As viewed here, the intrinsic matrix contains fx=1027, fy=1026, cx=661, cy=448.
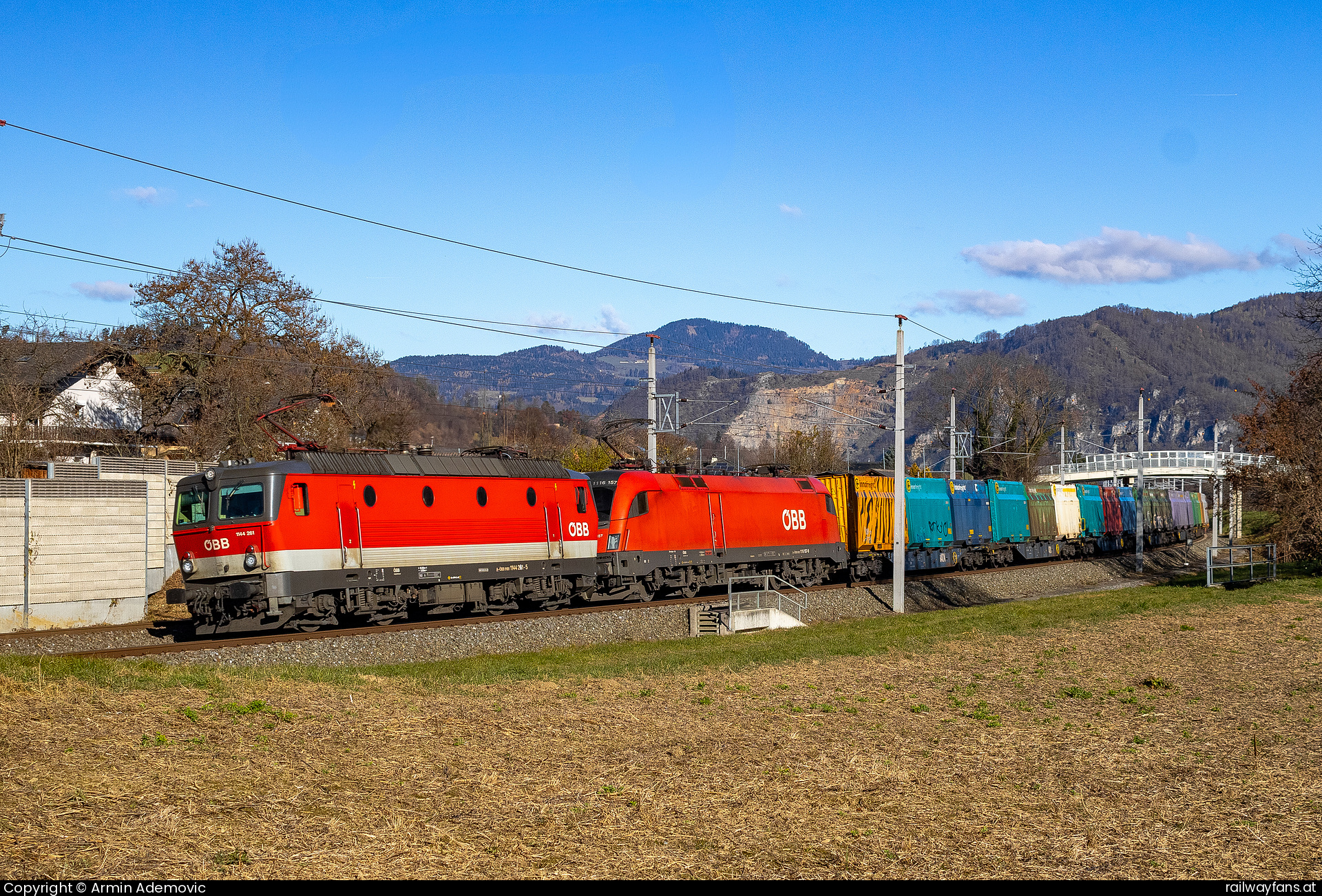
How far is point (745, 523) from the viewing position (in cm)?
3419

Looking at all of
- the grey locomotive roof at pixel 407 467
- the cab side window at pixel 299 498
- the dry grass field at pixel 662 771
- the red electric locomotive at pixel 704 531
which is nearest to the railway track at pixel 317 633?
the red electric locomotive at pixel 704 531

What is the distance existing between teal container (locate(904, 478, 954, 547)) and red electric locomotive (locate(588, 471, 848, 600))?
4.70 metres

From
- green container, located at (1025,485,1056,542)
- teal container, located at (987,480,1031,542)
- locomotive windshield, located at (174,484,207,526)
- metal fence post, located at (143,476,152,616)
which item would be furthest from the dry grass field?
green container, located at (1025,485,1056,542)

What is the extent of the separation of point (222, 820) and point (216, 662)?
36.6 ft

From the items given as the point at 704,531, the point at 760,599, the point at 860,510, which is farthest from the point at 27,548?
the point at 860,510

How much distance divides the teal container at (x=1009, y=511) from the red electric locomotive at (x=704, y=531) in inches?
564

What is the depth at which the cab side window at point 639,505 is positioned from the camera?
29734mm

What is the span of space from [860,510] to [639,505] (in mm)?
13637

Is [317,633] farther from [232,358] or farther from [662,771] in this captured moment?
[232,358]

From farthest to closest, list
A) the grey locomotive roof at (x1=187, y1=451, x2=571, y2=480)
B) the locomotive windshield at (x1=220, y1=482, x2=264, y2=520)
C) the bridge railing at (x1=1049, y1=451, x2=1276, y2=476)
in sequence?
the bridge railing at (x1=1049, y1=451, x2=1276, y2=476) < the grey locomotive roof at (x1=187, y1=451, x2=571, y2=480) < the locomotive windshield at (x1=220, y1=482, x2=264, y2=520)

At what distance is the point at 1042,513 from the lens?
55.3 metres

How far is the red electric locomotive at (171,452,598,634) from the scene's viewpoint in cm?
2092

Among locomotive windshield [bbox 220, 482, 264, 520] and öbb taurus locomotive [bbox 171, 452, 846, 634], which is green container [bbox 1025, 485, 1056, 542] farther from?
locomotive windshield [bbox 220, 482, 264, 520]

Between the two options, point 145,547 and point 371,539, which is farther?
point 145,547
